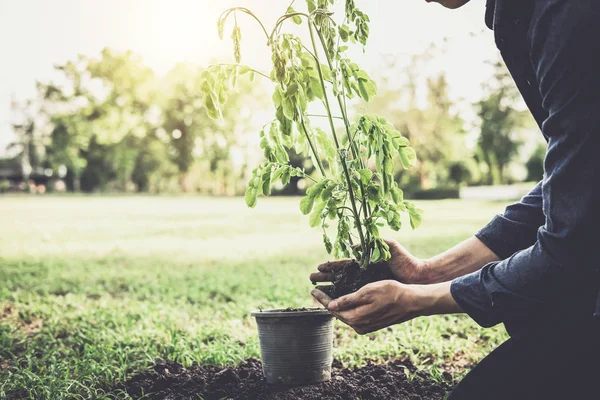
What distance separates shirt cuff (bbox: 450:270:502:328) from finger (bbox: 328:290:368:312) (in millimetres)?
308

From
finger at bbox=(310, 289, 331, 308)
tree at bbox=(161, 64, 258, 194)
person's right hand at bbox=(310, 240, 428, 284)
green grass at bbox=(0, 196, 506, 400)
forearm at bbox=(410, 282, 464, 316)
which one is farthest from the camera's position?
tree at bbox=(161, 64, 258, 194)

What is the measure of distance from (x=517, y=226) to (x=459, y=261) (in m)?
0.31

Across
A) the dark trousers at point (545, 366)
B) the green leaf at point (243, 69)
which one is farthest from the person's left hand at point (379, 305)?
the green leaf at point (243, 69)

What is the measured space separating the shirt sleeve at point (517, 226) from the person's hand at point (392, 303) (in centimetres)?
60

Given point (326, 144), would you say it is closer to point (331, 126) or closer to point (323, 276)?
point (331, 126)

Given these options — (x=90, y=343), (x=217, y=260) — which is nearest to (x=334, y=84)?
(x=90, y=343)

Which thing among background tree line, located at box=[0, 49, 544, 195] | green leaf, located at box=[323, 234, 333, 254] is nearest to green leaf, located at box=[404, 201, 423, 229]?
green leaf, located at box=[323, 234, 333, 254]

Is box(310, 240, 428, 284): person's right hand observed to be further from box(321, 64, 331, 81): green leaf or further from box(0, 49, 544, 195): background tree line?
box(0, 49, 544, 195): background tree line

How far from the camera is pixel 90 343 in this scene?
427 centimetres

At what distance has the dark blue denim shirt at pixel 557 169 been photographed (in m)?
1.58

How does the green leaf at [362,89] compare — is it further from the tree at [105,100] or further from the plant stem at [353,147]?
the tree at [105,100]

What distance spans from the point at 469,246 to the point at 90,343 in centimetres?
280

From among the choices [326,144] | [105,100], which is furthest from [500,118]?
[326,144]

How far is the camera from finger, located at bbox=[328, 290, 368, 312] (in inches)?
83.8
